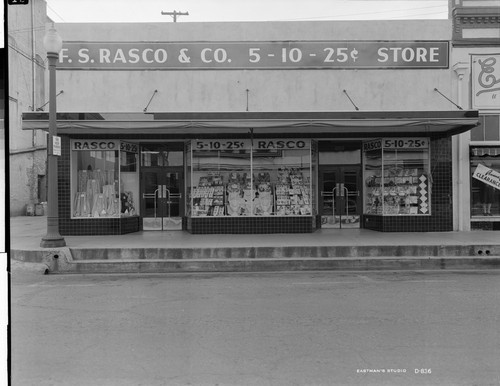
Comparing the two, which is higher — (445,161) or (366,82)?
(366,82)

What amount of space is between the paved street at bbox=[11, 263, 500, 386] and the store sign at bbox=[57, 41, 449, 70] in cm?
804

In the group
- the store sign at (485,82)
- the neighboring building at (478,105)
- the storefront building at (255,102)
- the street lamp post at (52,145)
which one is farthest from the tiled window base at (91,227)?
the store sign at (485,82)

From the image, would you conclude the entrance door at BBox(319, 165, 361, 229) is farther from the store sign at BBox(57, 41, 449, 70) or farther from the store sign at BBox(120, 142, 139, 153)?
the store sign at BBox(120, 142, 139, 153)

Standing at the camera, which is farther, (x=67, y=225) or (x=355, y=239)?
(x=67, y=225)

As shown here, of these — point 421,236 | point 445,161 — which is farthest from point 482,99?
point 421,236

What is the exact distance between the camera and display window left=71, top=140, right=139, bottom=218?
48.2 feet

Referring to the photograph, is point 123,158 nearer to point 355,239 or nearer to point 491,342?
point 355,239

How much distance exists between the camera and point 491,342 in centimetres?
509

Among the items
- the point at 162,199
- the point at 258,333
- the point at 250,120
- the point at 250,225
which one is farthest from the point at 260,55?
the point at 258,333

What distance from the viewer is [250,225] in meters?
14.6

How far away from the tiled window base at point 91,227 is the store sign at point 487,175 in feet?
35.4

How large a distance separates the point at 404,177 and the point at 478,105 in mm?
3035

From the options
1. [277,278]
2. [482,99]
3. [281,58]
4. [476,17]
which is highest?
[476,17]

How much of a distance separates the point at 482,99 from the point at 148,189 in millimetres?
10541
